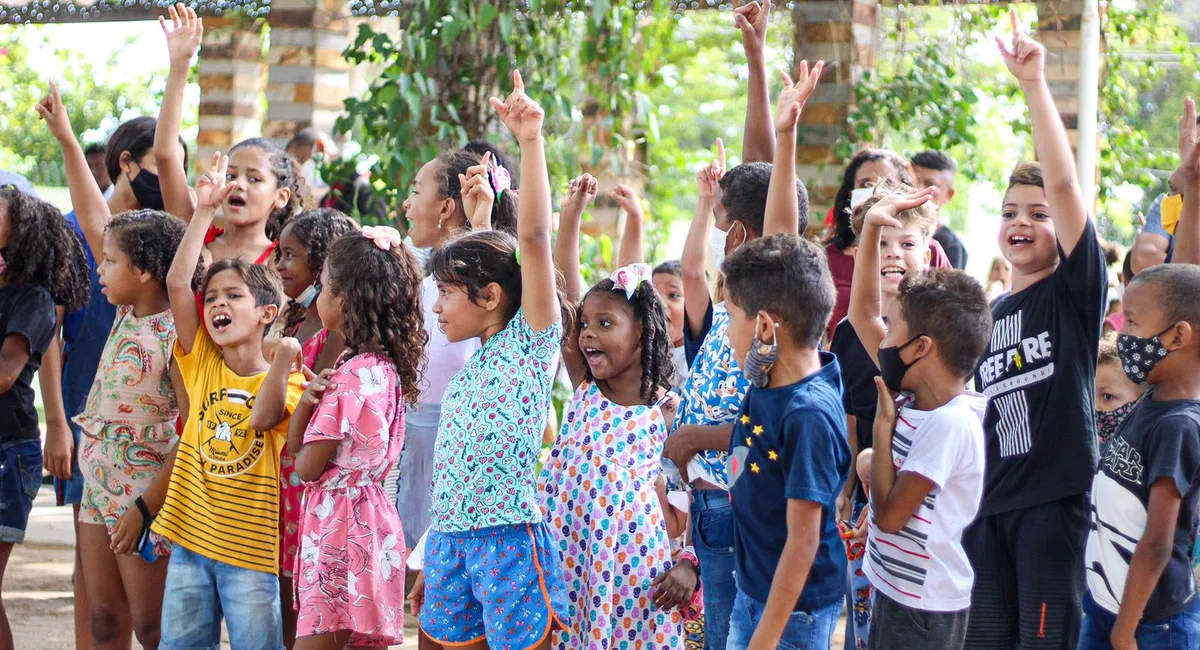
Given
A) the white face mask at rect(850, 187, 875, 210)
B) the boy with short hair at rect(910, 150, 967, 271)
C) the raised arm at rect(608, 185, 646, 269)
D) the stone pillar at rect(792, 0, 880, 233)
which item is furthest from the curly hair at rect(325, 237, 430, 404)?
the stone pillar at rect(792, 0, 880, 233)

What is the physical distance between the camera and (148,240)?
377 cm

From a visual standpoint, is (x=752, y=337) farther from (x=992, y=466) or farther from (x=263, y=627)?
(x=263, y=627)

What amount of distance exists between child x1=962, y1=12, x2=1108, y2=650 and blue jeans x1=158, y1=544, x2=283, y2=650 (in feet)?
6.00

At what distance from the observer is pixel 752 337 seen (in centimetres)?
273

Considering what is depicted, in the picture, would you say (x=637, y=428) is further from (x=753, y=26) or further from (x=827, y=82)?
(x=827, y=82)

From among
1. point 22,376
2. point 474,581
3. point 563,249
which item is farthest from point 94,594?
point 563,249

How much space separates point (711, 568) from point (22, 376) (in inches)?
93.9

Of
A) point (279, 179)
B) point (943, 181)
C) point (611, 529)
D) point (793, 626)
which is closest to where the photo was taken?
point (793, 626)

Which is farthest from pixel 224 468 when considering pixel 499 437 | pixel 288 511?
pixel 499 437

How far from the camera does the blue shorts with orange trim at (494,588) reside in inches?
116

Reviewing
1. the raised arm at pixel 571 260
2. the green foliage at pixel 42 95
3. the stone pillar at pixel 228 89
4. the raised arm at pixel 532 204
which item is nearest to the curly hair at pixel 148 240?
the raised arm at pixel 571 260

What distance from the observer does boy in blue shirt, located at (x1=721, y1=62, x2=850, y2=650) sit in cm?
257

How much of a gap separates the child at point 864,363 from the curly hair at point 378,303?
1132mm

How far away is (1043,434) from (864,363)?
21.0 inches
